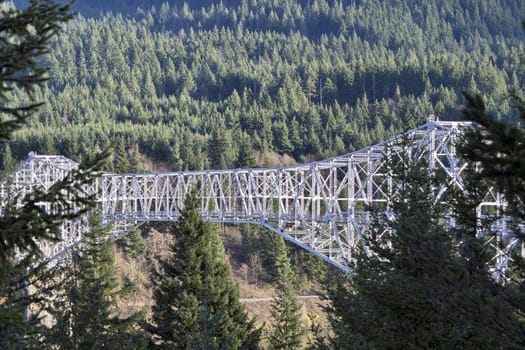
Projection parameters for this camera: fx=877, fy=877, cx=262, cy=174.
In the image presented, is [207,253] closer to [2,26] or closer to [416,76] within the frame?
[2,26]

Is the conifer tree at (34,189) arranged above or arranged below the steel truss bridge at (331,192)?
below

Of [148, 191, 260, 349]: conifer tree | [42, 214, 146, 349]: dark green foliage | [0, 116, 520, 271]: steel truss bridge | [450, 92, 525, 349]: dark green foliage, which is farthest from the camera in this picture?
[148, 191, 260, 349]: conifer tree

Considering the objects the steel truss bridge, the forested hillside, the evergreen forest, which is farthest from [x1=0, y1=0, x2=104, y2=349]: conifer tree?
the forested hillside

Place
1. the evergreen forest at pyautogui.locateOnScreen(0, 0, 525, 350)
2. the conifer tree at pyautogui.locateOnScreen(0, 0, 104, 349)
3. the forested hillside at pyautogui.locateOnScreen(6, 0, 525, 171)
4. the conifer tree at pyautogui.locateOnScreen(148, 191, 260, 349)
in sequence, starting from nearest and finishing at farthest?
the conifer tree at pyautogui.locateOnScreen(0, 0, 104, 349) → the evergreen forest at pyautogui.locateOnScreen(0, 0, 525, 350) → the conifer tree at pyautogui.locateOnScreen(148, 191, 260, 349) → the forested hillside at pyautogui.locateOnScreen(6, 0, 525, 171)

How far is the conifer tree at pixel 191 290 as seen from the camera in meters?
27.1

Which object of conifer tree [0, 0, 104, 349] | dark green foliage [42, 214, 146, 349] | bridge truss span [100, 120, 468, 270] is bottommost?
dark green foliage [42, 214, 146, 349]

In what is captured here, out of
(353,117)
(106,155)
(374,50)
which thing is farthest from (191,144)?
(374,50)

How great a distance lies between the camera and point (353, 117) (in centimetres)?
11731

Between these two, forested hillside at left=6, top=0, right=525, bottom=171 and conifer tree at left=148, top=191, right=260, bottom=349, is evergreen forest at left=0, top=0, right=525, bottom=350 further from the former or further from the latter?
forested hillside at left=6, top=0, right=525, bottom=171

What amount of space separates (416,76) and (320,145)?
119 ft

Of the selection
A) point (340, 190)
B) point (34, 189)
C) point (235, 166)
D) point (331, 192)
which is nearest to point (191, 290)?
point (340, 190)

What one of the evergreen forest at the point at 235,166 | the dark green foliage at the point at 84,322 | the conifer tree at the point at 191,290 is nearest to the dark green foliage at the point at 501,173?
the evergreen forest at the point at 235,166

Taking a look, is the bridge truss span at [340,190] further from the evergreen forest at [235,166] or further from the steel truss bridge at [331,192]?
the evergreen forest at [235,166]

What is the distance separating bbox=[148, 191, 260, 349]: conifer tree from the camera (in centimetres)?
2708
